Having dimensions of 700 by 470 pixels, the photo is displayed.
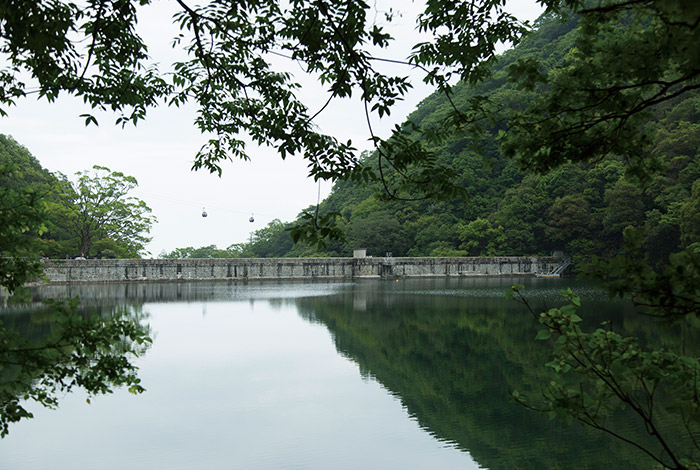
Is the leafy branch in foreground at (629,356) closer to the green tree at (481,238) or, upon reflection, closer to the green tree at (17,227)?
the green tree at (17,227)

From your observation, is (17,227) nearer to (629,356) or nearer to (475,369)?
(629,356)

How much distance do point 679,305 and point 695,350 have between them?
11221 mm

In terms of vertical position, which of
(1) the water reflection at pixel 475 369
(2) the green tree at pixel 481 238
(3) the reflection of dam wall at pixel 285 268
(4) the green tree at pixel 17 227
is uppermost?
(2) the green tree at pixel 481 238

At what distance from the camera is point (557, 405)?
10.6 feet

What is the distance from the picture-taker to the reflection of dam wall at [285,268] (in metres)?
41.9

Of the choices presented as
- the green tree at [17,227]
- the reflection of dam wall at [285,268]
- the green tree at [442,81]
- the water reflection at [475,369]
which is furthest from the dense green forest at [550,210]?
the green tree at [17,227]

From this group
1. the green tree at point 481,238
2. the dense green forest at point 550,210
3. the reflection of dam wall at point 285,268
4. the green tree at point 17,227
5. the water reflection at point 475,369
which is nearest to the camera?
the green tree at point 17,227

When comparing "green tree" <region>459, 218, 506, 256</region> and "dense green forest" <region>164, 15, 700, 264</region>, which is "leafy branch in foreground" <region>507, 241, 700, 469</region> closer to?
"dense green forest" <region>164, 15, 700, 264</region>

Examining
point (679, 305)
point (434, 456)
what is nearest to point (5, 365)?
point (679, 305)

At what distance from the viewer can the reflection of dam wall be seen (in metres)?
41.9

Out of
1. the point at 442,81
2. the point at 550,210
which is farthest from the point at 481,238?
the point at 442,81

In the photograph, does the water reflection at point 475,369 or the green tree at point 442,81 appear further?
the water reflection at point 475,369

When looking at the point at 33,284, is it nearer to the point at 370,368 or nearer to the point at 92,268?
the point at 92,268

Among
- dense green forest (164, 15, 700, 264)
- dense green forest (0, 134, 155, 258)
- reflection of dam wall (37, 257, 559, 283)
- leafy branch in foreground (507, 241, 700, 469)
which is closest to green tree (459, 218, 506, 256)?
dense green forest (164, 15, 700, 264)
